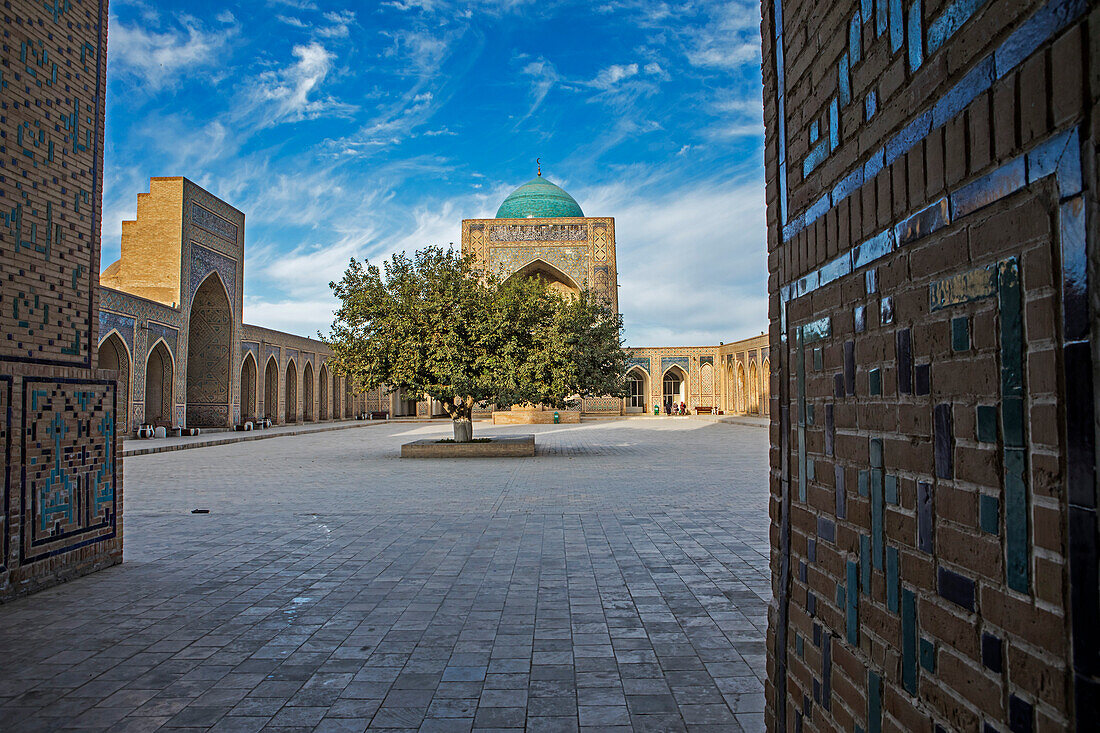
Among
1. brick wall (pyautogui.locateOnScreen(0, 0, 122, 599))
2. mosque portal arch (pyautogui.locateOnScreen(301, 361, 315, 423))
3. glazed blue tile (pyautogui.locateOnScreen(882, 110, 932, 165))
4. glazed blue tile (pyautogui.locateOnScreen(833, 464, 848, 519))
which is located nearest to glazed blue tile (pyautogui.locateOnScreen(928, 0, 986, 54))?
glazed blue tile (pyautogui.locateOnScreen(882, 110, 932, 165))

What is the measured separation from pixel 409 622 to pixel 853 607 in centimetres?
238

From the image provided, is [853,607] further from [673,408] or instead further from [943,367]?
[673,408]

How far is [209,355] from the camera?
21453mm

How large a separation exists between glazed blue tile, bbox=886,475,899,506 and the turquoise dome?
3047 cm

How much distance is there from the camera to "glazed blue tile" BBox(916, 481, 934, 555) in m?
1.11

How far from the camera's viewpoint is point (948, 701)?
1.05 metres

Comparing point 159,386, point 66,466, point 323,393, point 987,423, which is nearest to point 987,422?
point 987,423

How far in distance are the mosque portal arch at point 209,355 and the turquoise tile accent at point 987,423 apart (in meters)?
22.7

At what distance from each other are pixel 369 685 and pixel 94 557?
2.84 meters

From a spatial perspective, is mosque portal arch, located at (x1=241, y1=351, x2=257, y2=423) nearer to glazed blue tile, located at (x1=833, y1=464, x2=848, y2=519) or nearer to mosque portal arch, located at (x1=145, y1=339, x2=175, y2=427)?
mosque portal arch, located at (x1=145, y1=339, x2=175, y2=427)

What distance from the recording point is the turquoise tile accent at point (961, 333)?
1.01 meters

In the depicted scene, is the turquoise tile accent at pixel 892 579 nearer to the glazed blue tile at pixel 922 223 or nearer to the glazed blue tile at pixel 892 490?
the glazed blue tile at pixel 892 490

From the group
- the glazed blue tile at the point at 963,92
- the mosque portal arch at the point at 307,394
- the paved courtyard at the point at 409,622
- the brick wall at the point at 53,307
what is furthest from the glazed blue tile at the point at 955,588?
the mosque portal arch at the point at 307,394

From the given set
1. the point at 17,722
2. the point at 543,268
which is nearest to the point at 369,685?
the point at 17,722
